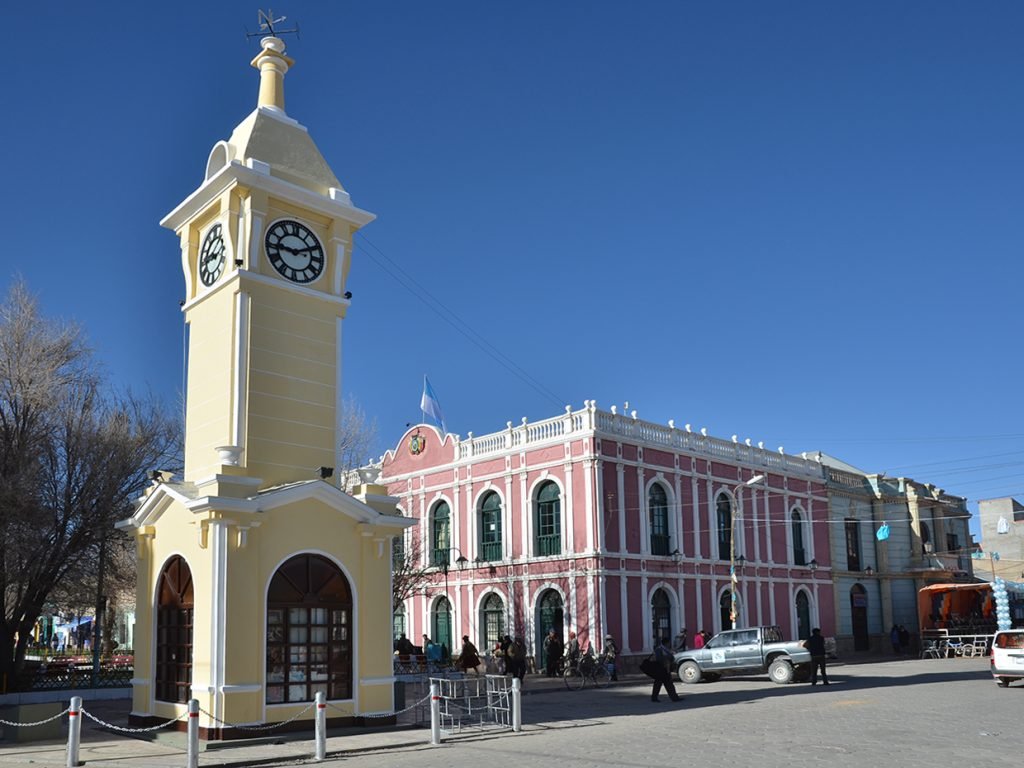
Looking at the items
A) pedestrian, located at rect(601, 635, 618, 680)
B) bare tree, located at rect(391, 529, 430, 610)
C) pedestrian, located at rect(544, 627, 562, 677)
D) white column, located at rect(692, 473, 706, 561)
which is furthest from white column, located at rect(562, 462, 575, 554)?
white column, located at rect(692, 473, 706, 561)

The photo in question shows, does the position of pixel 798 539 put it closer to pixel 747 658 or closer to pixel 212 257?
pixel 747 658

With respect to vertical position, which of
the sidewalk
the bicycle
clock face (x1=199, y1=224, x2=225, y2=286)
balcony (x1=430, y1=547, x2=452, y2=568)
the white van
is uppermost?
clock face (x1=199, y1=224, x2=225, y2=286)

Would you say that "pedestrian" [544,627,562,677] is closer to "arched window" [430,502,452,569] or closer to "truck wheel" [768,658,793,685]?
"arched window" [430,502,452,569]

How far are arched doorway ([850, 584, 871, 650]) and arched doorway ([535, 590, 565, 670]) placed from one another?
58.5 ft

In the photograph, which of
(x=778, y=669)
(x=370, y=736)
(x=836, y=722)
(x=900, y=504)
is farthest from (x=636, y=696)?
(x=900, y=504)

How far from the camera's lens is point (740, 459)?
42.4 metres

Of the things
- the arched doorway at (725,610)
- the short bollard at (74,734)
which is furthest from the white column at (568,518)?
the short bollard at (74,734)

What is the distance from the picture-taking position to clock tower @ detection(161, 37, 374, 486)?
18703 mm

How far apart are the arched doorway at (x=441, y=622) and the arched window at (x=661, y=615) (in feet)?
28.0

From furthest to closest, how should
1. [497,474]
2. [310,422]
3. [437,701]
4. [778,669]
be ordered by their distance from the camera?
1. [497,474]
2. [778,669]
3. [310,422]
4. [437,701]

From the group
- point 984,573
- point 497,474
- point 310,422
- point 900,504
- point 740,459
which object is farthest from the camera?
point 984,573

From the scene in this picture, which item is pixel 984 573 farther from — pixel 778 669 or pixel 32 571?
pixel 32 571

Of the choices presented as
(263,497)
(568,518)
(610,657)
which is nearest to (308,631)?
(263,497)

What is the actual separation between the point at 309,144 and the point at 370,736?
11.9 meters
